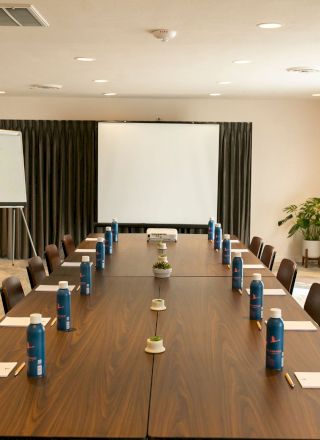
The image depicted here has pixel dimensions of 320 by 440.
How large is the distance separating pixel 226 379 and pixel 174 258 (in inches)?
123

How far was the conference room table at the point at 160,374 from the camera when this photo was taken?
6.66 ft

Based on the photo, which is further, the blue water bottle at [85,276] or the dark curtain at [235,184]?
the dark curtain at [235,184]

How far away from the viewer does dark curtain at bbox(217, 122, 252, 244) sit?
991cm

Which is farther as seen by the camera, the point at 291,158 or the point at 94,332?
the point at 291,158

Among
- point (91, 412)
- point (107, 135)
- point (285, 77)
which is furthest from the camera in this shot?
point (107, 135)

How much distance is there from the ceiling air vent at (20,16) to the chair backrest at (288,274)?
7.83 ft

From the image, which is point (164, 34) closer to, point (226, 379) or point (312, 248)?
point (226, 379)

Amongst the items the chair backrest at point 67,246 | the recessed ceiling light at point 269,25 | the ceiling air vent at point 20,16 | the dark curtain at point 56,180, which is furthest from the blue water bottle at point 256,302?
the dark curtain at point 56,180

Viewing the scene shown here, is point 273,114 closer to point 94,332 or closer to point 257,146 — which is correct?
point 257,146

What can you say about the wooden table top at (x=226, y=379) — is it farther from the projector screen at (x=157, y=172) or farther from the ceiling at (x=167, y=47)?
the projector screen at (x=157, y=172)

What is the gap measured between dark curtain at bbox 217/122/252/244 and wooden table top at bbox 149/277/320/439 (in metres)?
6.23


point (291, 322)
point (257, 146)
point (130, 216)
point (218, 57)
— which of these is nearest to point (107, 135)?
point (130, 216)

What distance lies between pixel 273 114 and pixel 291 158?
0.71 m

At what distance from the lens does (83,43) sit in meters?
5.35
